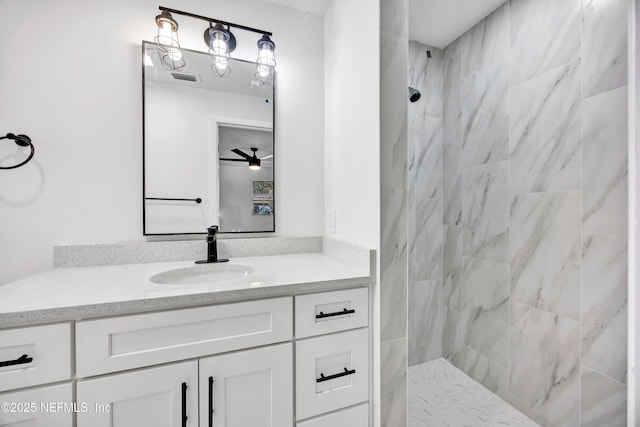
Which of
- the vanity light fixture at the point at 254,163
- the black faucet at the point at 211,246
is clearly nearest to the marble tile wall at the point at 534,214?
the vanity light fixture at the point at 254,163

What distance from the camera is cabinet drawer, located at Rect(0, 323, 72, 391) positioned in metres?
0.77

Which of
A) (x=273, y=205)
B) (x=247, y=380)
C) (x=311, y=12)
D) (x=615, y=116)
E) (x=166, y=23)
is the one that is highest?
(x=311, y=12)

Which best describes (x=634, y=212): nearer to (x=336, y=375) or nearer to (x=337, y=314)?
(x=337, y=314)

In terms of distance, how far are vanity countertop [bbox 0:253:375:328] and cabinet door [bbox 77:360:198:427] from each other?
0.21 meters

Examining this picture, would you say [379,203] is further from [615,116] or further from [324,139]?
[615,116]

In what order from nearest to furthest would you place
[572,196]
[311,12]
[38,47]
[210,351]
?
[210,351] < [38,47] < [572,196] < [311,12]

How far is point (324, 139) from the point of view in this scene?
1758mm

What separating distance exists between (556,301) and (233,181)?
1.88m

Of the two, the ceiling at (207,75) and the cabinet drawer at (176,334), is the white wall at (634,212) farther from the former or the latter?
the ceiling at (207,75)

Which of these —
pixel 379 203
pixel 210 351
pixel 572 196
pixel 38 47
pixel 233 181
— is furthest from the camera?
pixel 233 181

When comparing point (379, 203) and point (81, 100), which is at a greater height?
point (81, 100)

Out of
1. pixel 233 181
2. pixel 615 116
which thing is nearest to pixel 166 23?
pixel 233 181

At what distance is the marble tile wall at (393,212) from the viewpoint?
1.14 meters

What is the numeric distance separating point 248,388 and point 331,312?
41 centimetres
